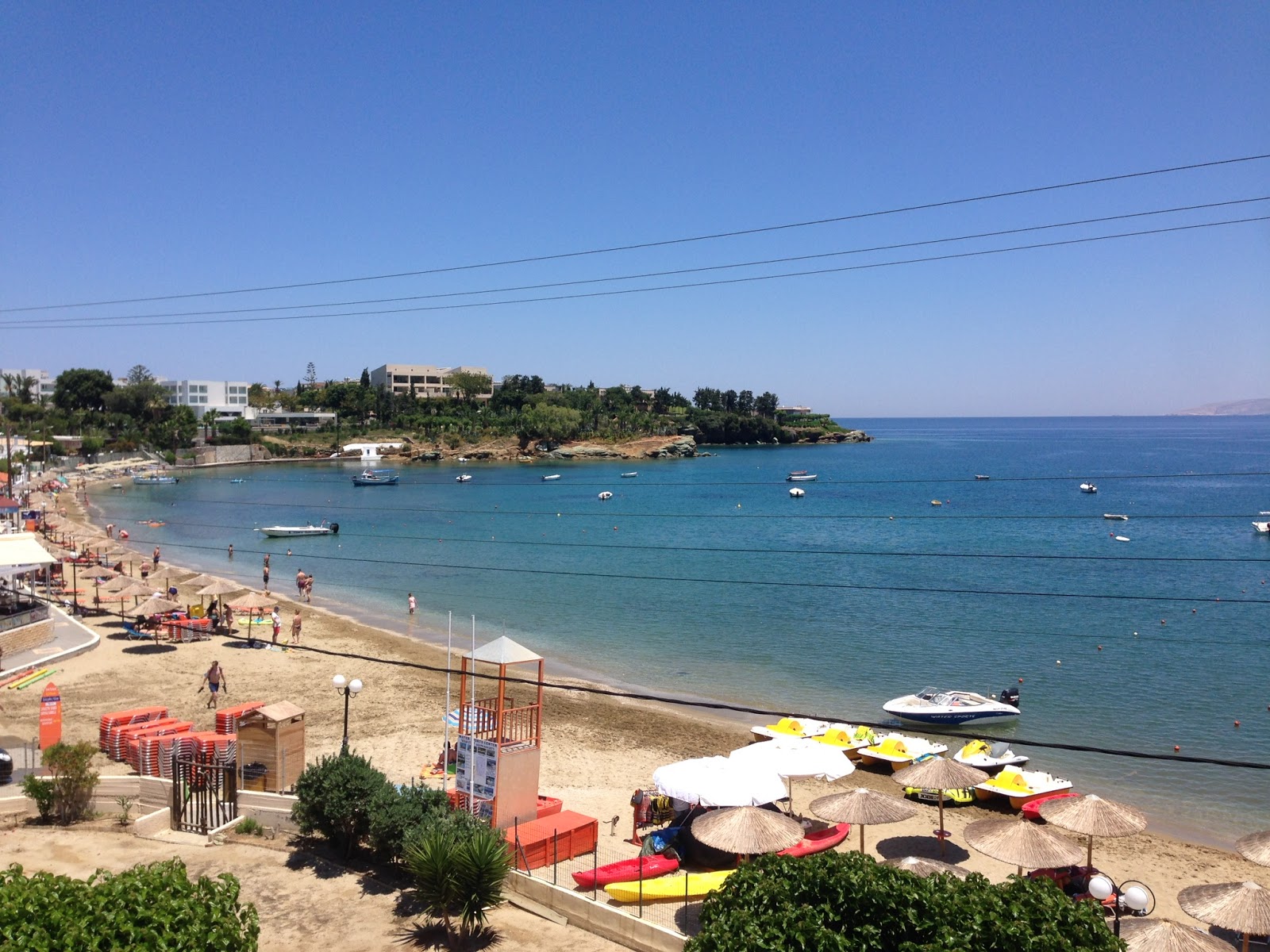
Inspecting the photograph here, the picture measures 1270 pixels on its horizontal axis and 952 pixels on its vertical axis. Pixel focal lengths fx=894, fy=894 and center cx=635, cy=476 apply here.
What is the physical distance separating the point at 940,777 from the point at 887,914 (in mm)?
9213

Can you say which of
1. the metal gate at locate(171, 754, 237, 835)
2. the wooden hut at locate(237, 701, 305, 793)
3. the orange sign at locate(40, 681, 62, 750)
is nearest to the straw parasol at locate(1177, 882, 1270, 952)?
the metal gate at locate(171, 754, 237, 835)

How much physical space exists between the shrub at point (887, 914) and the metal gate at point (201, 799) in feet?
29.9

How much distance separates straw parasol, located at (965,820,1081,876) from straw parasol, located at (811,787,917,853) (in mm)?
1199

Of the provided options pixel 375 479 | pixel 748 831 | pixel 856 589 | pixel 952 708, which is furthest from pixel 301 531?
pixel 748 831

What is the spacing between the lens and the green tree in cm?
12556

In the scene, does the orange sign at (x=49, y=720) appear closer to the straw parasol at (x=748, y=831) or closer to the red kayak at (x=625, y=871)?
the red kayak at (x=625, y=871)

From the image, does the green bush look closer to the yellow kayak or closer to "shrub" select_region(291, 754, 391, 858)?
"shrub" select_region(291, 754, 391, 858)

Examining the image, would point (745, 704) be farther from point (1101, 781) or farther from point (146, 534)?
point (146, 534)

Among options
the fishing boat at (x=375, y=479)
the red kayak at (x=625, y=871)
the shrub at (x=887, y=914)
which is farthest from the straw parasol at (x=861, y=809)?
the fishing boat at (x=375, y=479)

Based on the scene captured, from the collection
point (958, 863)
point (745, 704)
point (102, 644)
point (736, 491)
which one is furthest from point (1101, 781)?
point (736, 491)

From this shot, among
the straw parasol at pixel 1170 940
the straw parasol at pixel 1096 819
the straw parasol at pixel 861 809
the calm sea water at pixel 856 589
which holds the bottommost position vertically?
the calm sea water at pixel 856 589

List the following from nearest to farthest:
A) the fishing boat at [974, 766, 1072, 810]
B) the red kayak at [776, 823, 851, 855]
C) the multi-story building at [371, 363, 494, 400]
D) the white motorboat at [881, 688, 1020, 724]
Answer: the red kayak at [776, 823, 851, 855] < the fishing boat at [974, 766, 1072, 810] < the white motorboat at [881, 688, 1020, 724] < the multi-story building at [371, 363, 494, 400]

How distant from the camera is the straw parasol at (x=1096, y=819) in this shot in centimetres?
1362

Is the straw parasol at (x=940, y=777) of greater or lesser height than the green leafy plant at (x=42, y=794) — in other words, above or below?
below
